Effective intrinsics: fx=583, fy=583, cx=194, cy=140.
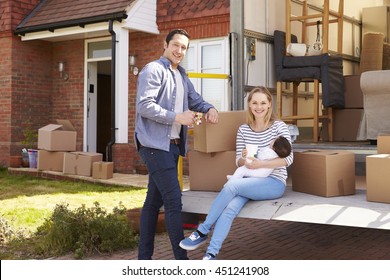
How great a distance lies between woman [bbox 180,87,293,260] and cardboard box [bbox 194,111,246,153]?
239mm

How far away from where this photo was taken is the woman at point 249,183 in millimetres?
4074

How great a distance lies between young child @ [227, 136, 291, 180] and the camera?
4359 mm

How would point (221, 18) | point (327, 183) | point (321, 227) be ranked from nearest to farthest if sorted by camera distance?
1. point (327, 183)
2. point (321, 227)
3. point (221, 18)

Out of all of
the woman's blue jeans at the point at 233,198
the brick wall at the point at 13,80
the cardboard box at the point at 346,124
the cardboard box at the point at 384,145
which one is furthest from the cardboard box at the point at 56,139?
the cardboard box at the point at 384,145

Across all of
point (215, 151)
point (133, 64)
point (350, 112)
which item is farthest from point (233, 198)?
point (133, 64)

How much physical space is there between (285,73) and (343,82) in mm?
1105

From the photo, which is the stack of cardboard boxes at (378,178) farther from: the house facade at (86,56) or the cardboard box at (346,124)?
the house facade at (86,56)

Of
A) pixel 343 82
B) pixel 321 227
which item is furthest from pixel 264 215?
pixel 343 82

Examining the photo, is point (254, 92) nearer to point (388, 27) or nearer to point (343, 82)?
point (343, 82)

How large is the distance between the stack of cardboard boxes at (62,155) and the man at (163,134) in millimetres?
6849

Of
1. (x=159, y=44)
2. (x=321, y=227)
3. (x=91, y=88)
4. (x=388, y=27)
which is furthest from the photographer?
(x=91, y=88)

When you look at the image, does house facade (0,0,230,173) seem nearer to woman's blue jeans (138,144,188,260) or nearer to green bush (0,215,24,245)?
Answer: green bush (0,215,24,245)

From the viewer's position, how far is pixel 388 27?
9.91 metres

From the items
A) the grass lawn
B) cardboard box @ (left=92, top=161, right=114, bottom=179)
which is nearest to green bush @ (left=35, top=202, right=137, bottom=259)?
the grass lawn
